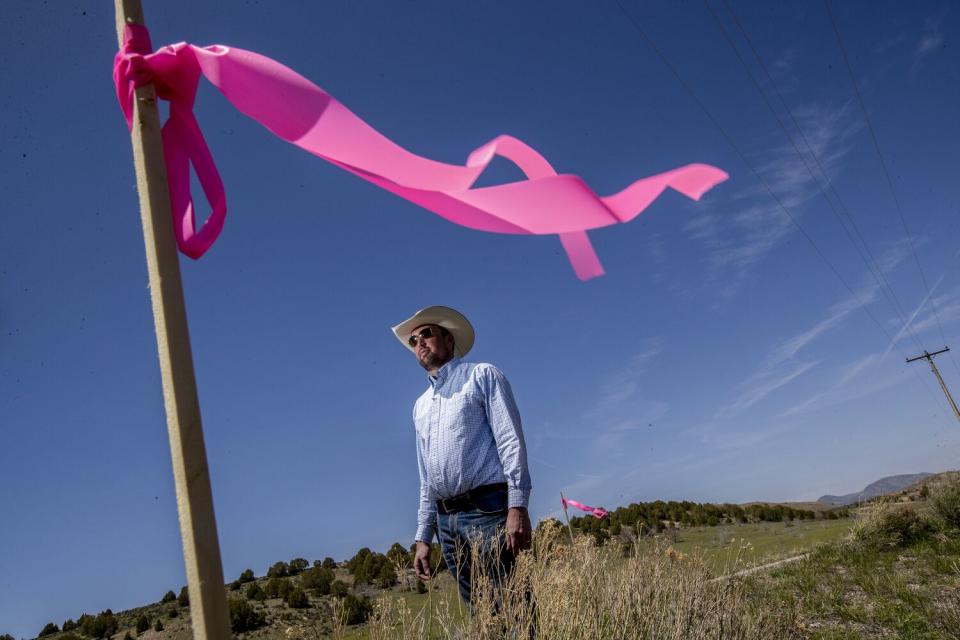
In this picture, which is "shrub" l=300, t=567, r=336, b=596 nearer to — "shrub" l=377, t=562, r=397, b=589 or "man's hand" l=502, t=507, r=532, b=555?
"shrub" l=377, t=562, r=397, b=589

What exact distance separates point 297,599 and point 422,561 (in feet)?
14.7

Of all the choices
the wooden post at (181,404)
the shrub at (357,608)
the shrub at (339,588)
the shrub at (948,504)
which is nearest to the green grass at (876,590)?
the shrub at (948,504)

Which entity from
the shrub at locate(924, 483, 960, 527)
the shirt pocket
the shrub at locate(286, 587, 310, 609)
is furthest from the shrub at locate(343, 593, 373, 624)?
the shrub at locate(924, 483, 960, 527)

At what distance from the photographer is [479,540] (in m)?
2.47

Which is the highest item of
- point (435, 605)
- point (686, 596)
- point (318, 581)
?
point (318, 581)

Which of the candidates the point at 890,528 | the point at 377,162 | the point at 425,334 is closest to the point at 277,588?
the point at 425,334

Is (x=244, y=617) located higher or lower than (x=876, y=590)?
higher

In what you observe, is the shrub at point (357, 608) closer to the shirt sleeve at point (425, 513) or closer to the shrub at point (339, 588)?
the shrub at point (339, 588)

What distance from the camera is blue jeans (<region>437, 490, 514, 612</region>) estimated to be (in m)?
2.47

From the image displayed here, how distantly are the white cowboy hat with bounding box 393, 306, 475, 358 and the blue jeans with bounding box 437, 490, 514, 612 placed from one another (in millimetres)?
1027

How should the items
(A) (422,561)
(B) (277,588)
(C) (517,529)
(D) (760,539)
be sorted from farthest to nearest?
1. (D) (760,539)
2. (B) (277,588)
3. (A) (422,561)
4. (C) (517,529)

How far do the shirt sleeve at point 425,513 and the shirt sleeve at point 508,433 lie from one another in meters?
0.50

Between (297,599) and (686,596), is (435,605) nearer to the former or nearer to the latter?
(686,596)

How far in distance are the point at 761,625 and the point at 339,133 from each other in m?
4.00
